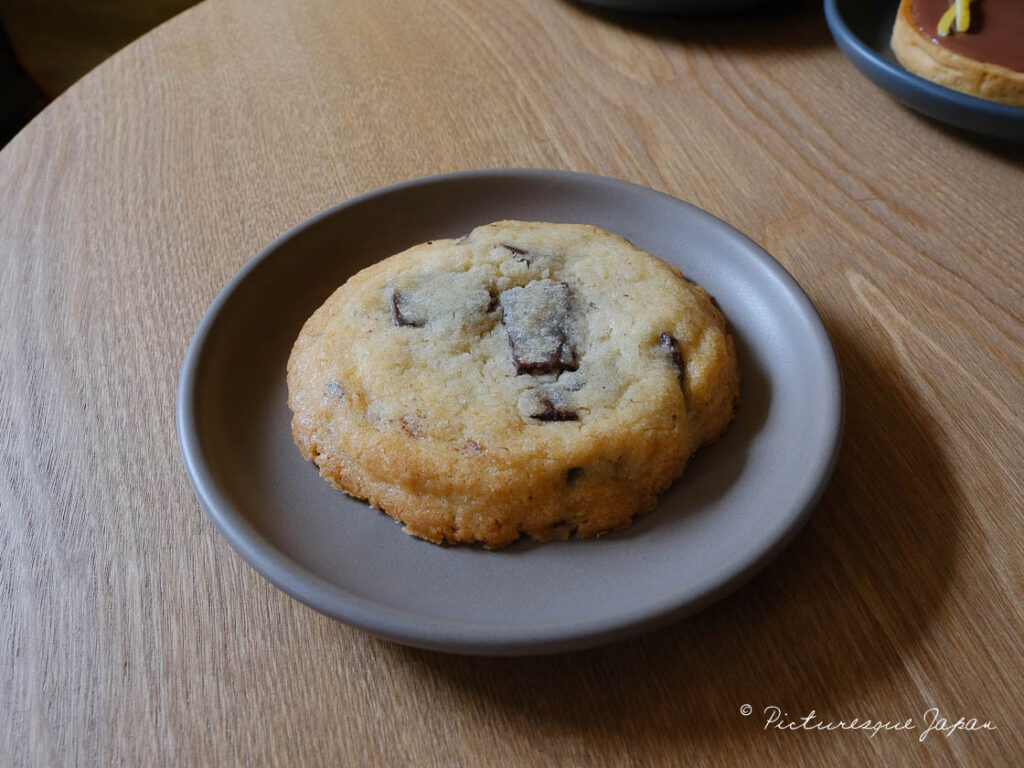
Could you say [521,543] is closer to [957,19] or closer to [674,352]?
[674,352]

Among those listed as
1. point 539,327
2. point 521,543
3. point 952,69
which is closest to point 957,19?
point 952,69

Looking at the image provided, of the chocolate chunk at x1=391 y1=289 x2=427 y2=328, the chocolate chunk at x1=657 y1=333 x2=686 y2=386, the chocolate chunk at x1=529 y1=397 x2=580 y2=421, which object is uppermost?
the chocolate chunk at x1=391 y1=289 x2=427 y2=328

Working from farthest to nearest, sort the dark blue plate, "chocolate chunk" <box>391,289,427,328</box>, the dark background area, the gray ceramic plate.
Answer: the dark background area → the dark blue plate → "chocolate chunk" <box>391,289,427,328</box> → the gray ceramic plate

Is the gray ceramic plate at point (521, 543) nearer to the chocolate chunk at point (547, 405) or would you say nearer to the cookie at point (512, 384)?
the cookie at point (512, 384)

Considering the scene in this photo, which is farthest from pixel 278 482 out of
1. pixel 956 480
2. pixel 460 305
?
pixel 956 480

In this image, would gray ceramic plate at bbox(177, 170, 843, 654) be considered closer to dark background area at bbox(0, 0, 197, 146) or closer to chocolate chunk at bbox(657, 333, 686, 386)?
chocolate chunk at bbox(657, 333, 686, 386)

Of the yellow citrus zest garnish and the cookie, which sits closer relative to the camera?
the cookie

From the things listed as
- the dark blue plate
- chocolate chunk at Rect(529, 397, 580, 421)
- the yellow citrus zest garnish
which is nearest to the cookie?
chocolate chunk at Rect(529, 397, 580, 421)
